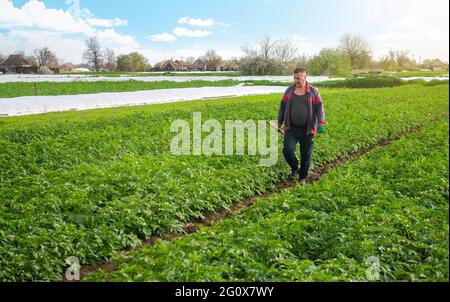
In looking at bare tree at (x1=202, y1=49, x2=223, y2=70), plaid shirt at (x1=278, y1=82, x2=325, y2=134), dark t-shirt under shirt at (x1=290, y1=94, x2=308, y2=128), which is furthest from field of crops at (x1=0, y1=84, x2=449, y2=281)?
bare tree at (x1=202, y1=49, x2=223, y2=70)

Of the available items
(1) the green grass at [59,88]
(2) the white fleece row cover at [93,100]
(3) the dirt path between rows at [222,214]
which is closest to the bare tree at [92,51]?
(1) the green grass at [59,88]

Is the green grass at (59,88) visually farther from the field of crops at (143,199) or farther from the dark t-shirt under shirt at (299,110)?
the dark t-shirt under shirt at (299,110)

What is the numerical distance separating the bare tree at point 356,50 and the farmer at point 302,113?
6665cm

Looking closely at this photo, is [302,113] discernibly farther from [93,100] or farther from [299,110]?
[93,100]

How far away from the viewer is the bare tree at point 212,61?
90912mm

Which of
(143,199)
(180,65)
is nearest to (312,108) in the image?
(143,199)

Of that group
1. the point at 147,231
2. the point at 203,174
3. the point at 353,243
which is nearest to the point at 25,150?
the point at 203,174

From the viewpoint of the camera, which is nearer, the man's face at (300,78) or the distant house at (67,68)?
the man's face at (300,78)

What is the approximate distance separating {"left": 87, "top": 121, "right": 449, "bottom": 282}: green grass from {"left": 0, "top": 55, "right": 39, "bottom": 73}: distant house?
251ft

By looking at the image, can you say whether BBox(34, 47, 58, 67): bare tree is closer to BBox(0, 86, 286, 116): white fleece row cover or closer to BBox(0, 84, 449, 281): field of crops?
BBox(0, 86, 286, 116): white fleece row cover

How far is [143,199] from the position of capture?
7.42 m

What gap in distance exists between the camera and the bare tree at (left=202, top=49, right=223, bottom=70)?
90.9 metres
